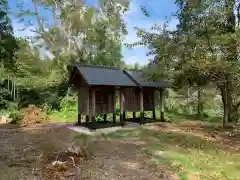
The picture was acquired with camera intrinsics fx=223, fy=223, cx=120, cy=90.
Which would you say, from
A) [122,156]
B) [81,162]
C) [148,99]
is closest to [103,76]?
[148,99]

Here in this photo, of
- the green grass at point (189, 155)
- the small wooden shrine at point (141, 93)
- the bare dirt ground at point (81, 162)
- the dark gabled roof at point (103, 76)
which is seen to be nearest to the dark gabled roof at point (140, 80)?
the small wooden shrine at point (141, 93)

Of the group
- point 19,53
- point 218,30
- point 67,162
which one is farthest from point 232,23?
point 19,53

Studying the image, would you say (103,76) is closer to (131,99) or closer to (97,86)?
(97,86)

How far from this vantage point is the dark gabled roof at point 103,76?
11.6 metres

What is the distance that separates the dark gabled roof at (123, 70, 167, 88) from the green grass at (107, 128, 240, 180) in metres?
3.55

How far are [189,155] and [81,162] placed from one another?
12.3 ft

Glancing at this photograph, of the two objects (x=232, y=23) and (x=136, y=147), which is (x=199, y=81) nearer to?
(x=232, y=23)

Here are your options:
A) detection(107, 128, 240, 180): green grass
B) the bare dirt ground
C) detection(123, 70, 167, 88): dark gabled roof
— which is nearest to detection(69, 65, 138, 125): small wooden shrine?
detection(123, 70, 167, 88): dark gabled roof

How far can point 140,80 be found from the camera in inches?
550

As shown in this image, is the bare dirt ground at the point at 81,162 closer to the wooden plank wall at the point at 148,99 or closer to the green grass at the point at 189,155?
the green grass at the point at 189,155

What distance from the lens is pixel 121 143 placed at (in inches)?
369

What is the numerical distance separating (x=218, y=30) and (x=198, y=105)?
8.23 m

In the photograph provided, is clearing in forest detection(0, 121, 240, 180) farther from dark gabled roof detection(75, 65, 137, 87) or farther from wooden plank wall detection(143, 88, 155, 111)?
wooden plank wall detection(143, 88, 155, 111)

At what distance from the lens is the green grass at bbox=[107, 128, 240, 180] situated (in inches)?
248
